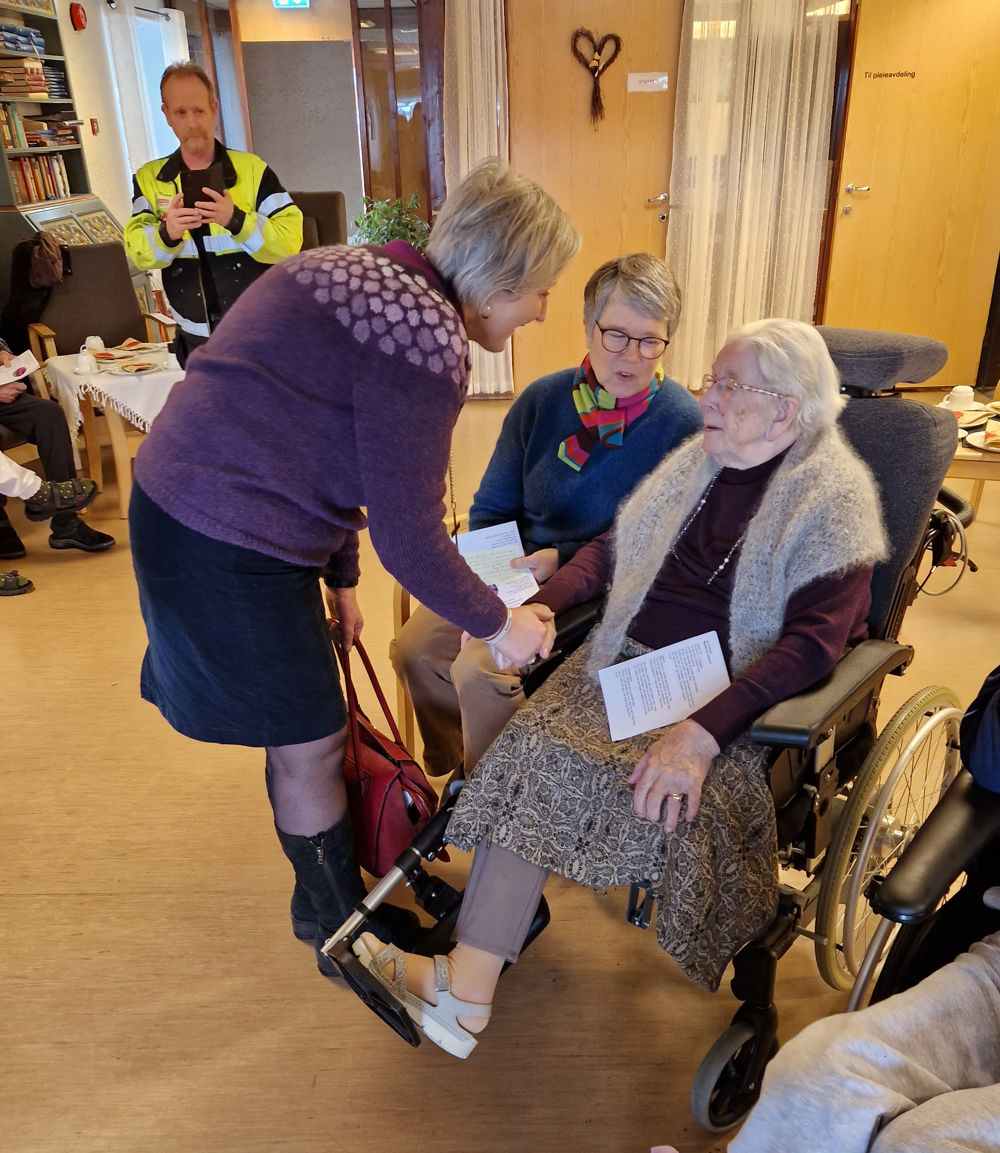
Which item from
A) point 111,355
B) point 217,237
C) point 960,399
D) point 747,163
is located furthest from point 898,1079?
point 747,163

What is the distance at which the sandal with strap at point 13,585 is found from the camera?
319 centimetres

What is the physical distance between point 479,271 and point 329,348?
0.78ft

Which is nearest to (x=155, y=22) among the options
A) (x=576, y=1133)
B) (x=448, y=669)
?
(x=448, y=669)

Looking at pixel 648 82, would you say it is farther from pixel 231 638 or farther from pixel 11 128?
pixel 231 638

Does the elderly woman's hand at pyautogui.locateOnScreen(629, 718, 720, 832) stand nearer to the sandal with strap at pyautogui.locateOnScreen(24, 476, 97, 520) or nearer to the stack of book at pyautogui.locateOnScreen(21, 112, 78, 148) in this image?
the sandal with strap at pyautogui.locateOnScreen(24, 476, 97, 520)

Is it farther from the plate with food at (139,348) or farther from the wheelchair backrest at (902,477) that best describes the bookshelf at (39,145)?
the wheelchair backrest at (902,477)

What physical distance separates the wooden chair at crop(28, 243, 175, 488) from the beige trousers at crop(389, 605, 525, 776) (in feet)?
8.87

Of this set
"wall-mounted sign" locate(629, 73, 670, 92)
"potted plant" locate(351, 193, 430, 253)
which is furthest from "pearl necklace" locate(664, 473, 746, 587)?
"wall-mounted sign" locate(629, 73, 670, 92)

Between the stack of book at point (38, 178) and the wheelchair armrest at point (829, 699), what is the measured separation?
17.3 ft

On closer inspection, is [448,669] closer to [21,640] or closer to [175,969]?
[175,969]

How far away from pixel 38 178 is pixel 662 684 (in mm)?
5448

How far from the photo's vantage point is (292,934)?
1729mm

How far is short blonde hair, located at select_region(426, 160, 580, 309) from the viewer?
1.19 meters

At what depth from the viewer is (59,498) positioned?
3.43 meters
